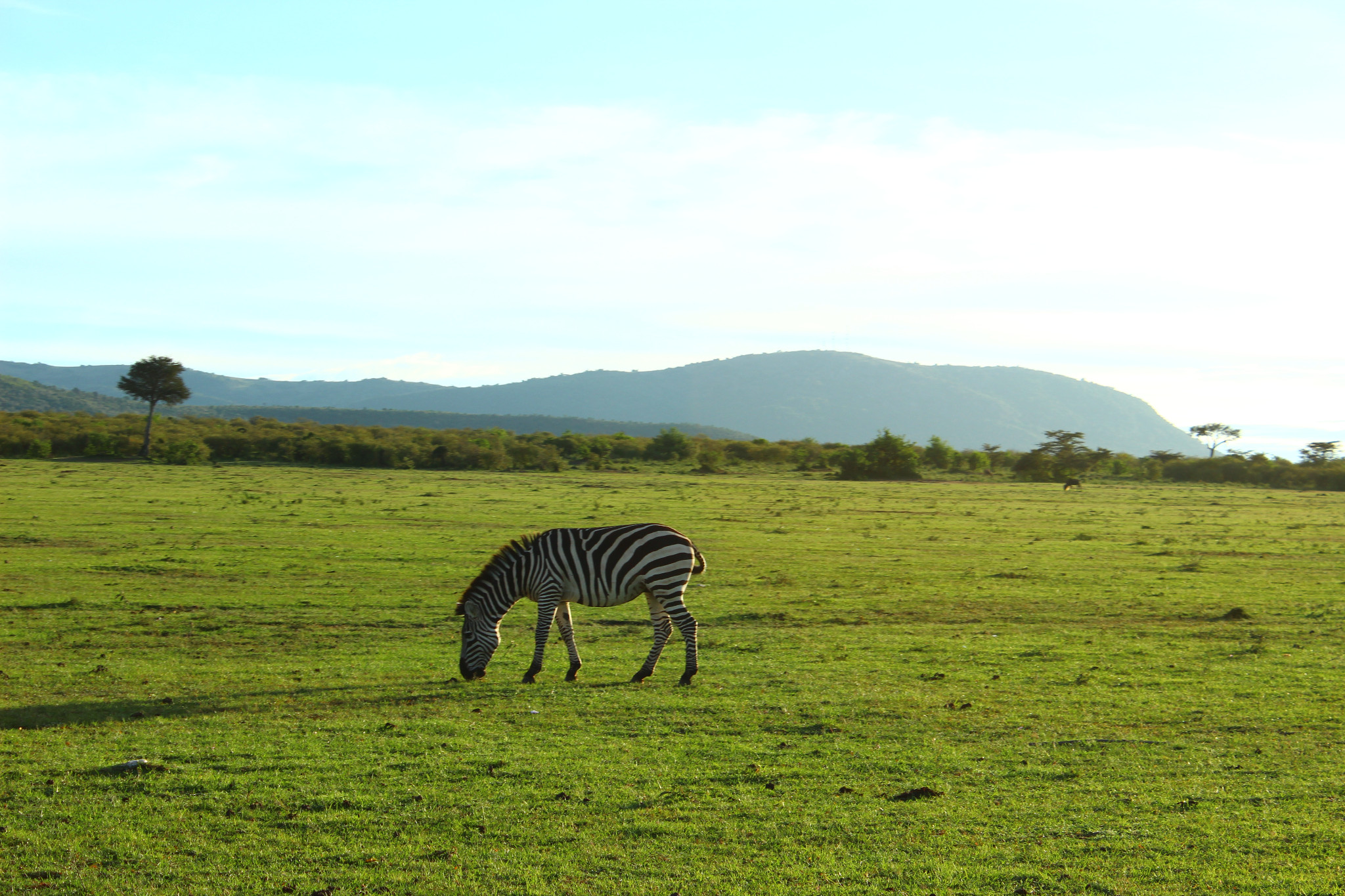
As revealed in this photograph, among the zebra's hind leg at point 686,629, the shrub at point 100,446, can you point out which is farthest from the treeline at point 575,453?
the zebra's hind leg at point 686,629

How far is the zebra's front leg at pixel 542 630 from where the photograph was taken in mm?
11328

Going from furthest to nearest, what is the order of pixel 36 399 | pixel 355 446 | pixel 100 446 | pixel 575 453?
pixel 36 399 → pixel 575 453 → pixel 355 446 → pixel 100 446

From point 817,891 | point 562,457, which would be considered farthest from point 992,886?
point 562,457

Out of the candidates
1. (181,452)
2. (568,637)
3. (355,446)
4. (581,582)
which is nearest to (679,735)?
(568,637)

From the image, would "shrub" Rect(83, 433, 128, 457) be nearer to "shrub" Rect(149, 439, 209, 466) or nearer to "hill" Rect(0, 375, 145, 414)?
"shrub" Rect(149, 439, 209, 466)

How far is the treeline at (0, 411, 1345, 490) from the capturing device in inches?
2650

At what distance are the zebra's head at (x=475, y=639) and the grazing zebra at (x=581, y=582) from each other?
10mm

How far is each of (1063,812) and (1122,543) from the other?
2594cm

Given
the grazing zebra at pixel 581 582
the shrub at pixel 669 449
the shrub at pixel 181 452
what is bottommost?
the shrub at pixel 181 452

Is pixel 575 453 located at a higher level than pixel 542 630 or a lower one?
higher

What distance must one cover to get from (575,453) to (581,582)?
7422cm

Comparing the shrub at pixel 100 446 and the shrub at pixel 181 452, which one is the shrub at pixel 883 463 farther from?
the shrub at pixel 100 446

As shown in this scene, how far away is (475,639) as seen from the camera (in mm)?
11422

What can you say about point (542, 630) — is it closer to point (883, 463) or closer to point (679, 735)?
point (679, 735)
